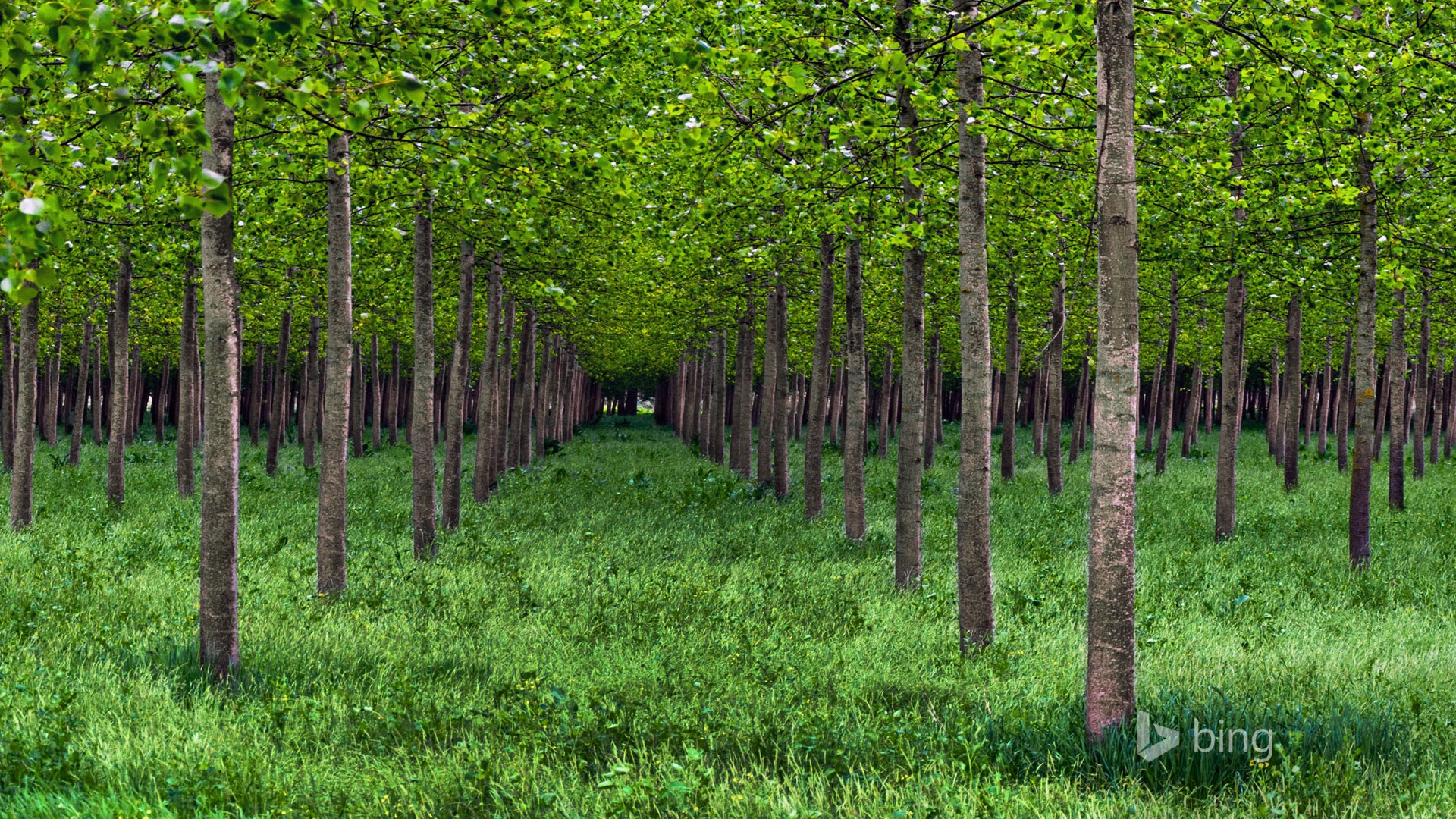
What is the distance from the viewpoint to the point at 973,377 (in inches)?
309

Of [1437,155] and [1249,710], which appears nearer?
[1249,710]

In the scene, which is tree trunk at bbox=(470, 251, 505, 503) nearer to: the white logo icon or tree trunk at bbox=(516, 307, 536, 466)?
tree trunk at bbox=(516, 307, 536, 466)

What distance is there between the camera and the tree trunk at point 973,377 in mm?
7879

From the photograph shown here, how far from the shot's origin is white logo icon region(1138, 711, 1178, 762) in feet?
16.7

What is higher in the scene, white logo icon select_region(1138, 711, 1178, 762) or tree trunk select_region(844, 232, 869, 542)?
tree trunk select_region(844, 232, 869, 542)

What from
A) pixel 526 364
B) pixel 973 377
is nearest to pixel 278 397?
pixel 526 364

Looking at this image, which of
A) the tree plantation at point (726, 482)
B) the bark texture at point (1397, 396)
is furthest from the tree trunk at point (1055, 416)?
the bark texture at point (1397, 396)

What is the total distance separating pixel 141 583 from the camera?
32.2 ft

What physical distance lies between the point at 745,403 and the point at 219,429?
53.1 ft

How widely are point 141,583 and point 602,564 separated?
502cm

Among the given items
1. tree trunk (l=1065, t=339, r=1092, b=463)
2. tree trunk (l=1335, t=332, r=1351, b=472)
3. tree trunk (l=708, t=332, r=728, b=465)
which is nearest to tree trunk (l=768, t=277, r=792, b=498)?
tree trunk (l=708, t=332, r=728, b=465)

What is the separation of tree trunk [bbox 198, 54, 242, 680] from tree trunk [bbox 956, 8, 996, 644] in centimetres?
568

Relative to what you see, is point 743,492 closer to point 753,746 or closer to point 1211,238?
point 1211,238

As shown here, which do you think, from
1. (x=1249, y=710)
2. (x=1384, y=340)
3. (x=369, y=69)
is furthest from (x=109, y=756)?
(x=1384, y=340)
